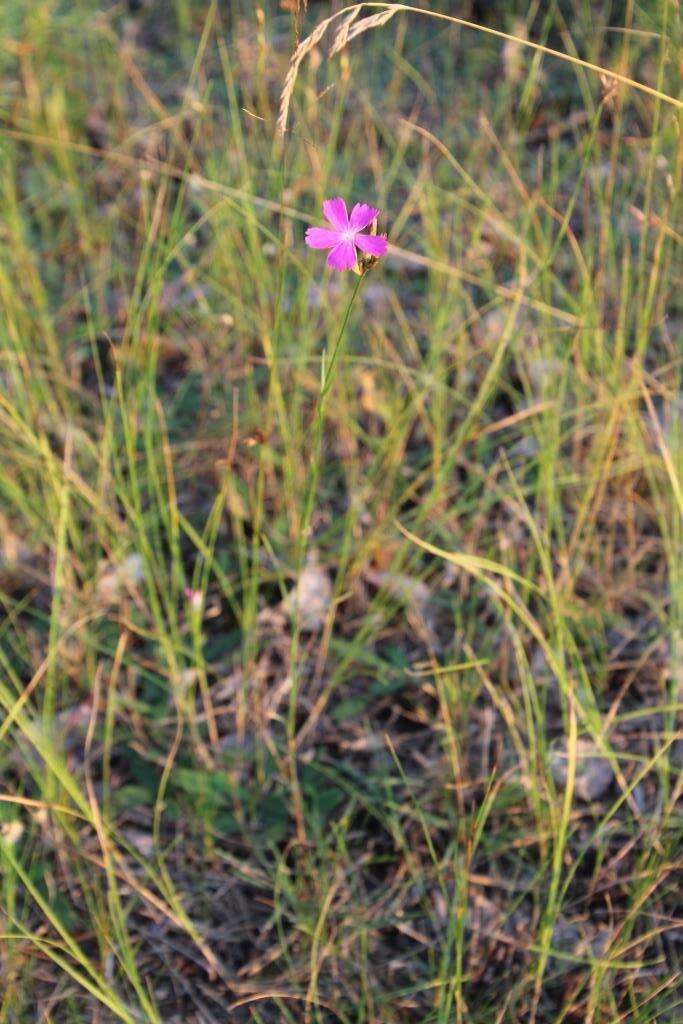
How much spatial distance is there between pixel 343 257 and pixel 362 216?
0.13 feet

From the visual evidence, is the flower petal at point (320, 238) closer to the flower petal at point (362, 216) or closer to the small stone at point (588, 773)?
the flower petal at point (362, 216)

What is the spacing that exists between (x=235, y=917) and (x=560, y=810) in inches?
17.0

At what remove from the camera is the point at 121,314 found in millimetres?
1963

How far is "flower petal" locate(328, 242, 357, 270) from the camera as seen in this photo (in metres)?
0.84

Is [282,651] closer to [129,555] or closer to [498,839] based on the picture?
[129,555]

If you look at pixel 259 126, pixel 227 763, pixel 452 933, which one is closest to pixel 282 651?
pixel 227 763

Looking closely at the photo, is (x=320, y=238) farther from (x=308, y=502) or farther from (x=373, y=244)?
(x=308, y=502)

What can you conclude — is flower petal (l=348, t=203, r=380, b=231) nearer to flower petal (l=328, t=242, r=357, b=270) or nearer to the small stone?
flower petal (l=328, t=242, r=357, b=270)

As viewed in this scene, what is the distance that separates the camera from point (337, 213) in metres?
0.88

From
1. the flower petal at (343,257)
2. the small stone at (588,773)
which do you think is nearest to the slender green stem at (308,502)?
the flower petal at (343,257)

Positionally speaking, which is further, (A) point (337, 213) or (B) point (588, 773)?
(B) point (588, 773)

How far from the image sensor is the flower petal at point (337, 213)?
867 millimetres

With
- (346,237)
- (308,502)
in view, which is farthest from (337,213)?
(308,502)

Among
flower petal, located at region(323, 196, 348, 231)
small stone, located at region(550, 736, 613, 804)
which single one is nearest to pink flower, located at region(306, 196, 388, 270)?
flower petal, located at region(323, 196, 348, 231)
